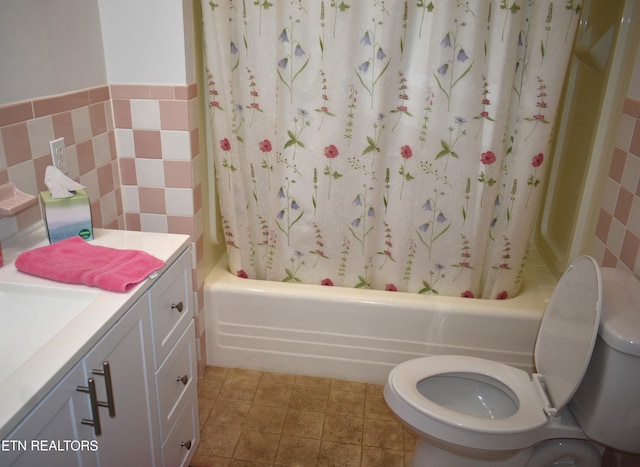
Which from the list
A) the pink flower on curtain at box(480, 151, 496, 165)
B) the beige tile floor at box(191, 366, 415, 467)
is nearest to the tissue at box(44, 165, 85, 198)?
the beige tile floor at box(191, 366, 415, 467)

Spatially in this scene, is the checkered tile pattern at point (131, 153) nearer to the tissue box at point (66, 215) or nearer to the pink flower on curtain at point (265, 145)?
the tissue box at point (66, 215)

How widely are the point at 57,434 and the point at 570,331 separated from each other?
51.6 inches

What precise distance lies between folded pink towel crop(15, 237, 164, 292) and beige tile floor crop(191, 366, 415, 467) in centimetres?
89

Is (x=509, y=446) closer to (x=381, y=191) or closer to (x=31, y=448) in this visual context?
(x=381, y=191)

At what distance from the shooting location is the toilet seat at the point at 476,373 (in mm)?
1398

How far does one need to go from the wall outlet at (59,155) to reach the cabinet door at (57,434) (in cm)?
76

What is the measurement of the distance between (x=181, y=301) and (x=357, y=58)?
1050 mm

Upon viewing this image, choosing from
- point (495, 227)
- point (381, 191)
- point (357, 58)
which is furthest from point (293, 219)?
point (495, 227)

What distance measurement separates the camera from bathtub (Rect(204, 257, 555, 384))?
6.61 feet

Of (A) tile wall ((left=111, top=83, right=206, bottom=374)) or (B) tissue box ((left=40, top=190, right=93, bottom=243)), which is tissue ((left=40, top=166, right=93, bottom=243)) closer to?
(B) tissue box ((left=40, top=190, right=93, bottom=243))

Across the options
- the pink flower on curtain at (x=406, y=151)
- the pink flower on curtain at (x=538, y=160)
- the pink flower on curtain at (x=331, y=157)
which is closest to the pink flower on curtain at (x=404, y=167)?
the pink flower on curtain at (x=406, y=151)

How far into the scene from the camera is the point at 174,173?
1.84 m

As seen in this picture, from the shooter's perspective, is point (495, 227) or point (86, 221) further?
point (495, 227)

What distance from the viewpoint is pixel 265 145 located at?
197 centimetres
